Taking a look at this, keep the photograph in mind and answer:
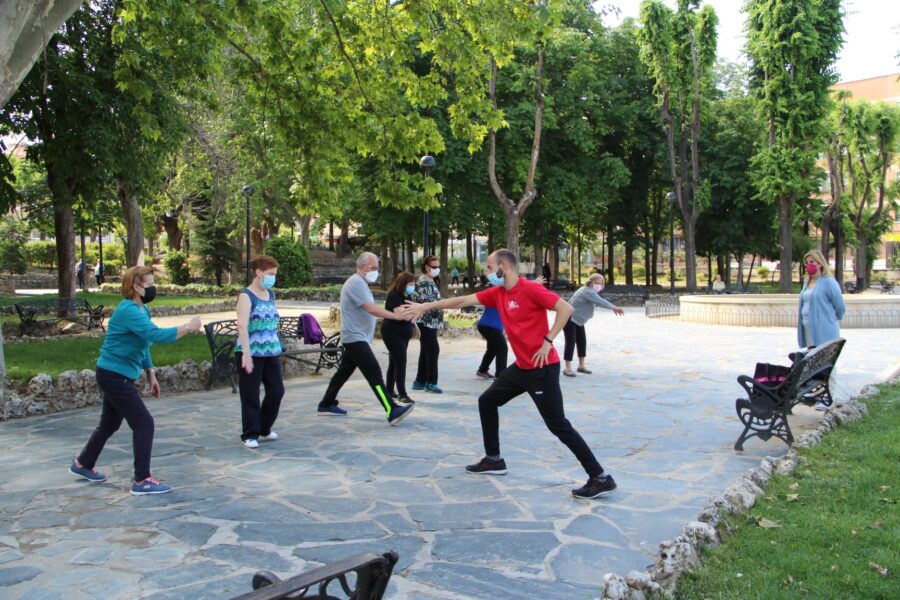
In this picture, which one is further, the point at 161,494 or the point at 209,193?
the point at 209,193

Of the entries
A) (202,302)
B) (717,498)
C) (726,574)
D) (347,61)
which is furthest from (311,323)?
(202,302)

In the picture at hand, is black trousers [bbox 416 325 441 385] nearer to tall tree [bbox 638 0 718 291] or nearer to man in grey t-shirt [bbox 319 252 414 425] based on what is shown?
man in grey t-shirt [bbox 319 252 414 425]

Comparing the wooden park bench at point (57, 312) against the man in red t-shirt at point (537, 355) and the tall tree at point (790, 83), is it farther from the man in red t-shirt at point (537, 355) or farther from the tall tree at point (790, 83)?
the tall tree at point (790, 83)

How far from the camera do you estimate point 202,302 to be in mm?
26641

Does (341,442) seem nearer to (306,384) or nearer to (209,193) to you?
(306,384)

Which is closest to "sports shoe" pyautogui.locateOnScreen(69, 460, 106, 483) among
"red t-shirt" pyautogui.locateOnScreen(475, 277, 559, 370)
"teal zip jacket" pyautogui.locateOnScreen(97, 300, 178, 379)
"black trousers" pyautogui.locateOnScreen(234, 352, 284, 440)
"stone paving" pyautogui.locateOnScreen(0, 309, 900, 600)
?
"stone paving" pyautogui.locateOnScreen(0, 309, 900, 600)

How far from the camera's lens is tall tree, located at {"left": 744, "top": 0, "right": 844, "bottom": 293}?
29.6m

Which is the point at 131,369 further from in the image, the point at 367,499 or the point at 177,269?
the point at 177,269

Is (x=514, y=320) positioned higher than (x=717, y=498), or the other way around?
(x=514, y=320)

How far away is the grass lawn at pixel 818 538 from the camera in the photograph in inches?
148

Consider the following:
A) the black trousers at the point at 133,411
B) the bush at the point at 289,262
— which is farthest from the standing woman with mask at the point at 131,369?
the bush at the point at 289,262

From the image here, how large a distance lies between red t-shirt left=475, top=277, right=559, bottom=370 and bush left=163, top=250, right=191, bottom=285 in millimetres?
32941

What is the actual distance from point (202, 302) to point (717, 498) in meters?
24.2

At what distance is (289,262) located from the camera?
→ 3375 centimetres
